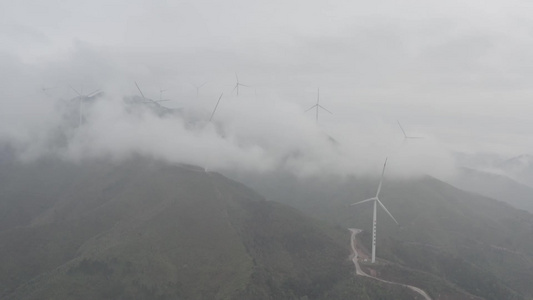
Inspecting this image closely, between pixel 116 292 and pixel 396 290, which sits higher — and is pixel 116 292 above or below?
below

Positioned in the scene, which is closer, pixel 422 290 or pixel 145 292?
pixel 422 290

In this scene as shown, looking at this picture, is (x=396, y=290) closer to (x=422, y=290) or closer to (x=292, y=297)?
(x=422, y=290)

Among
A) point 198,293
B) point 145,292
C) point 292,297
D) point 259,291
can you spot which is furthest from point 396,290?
point 145,292

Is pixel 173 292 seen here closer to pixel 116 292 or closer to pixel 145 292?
pixel 145 292

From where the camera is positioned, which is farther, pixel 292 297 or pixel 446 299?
→ pixel 292 297

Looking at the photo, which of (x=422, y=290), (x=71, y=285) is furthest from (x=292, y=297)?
(x=71, y=285)

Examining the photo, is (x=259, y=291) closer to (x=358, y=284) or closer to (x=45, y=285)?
(x=358, y=284)

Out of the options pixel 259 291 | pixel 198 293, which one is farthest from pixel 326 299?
pixel 198 293
